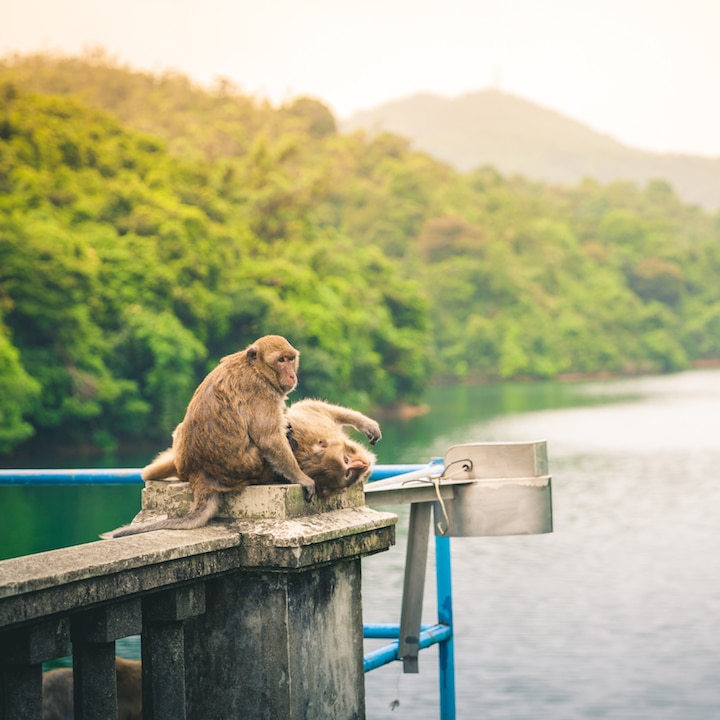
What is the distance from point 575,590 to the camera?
607 inches

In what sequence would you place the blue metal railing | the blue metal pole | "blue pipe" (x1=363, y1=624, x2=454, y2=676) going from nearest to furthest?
1. "blue pipe" (x1=363, y1=624, x2=454, y2=676)
2. the blue metal railing
3. the blue metal pole

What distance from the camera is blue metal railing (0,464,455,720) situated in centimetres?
Answer: 366

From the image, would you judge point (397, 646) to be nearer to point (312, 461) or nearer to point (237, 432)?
point (312, 461)

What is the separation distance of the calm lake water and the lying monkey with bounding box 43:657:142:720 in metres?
1.75

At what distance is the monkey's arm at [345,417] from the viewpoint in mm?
3311

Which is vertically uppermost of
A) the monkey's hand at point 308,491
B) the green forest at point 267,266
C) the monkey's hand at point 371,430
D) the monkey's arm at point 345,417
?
the green forest at point 267,266

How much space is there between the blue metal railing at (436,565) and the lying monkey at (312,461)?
0.44 metres

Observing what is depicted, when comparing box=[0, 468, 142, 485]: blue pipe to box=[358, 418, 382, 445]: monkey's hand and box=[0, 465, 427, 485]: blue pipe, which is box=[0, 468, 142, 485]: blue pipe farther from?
box=[358, 418, 382, 445]: monkey's hand

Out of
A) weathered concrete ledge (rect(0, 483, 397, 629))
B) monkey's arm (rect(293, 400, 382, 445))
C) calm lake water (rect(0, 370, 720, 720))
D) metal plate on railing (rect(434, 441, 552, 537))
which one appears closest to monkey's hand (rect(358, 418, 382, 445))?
monkey's arm (rect(293, 400, 382, 445))

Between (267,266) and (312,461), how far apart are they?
127 ft

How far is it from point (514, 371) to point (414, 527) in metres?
73.1

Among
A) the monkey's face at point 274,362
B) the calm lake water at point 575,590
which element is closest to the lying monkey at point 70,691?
the monkey's face at point 274,362

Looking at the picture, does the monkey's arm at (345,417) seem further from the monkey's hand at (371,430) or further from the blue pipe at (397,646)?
the blue pipe at (397,646)

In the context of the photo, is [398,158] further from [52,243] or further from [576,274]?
[52,243]
